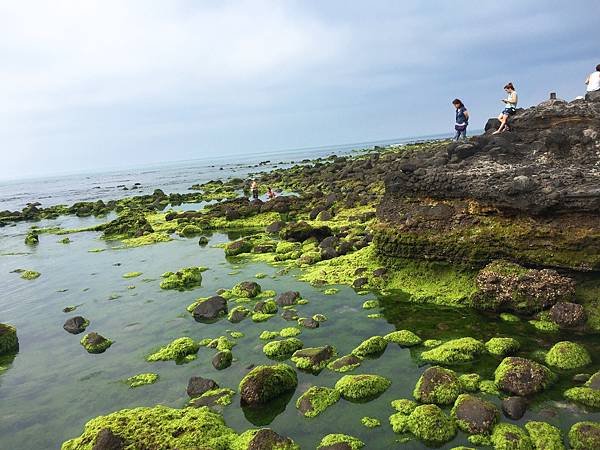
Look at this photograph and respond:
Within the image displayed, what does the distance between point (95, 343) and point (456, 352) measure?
11005 mm

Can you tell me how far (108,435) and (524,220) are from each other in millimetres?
12875

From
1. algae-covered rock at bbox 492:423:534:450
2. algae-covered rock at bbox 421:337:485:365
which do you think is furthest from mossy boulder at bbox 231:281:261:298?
algae-covered rock at bbox 492:423:534:450

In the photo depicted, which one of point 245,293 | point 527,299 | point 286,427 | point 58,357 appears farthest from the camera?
point 245,293

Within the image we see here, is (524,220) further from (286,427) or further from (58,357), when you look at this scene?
(58,357)

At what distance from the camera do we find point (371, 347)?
11.3 metres

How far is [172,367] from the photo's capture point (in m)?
11.9

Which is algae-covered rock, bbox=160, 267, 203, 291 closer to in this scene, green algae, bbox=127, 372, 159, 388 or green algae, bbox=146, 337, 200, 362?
green algae, bbox=146, 337, 200, 362

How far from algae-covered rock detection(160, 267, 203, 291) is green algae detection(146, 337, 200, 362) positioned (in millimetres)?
6160

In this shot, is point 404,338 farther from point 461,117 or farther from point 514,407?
point 461,117

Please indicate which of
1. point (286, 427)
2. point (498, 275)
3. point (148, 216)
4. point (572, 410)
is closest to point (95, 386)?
point (286, 427)

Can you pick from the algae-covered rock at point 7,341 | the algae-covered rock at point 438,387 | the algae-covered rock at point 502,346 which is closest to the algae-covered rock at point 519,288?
the algae-covered rock at point 502,346

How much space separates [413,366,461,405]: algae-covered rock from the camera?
8.72m

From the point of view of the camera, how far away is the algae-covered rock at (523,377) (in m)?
8.75

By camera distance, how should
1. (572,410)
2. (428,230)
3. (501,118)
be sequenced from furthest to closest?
(501,118) → (428,230) → (572,410)
